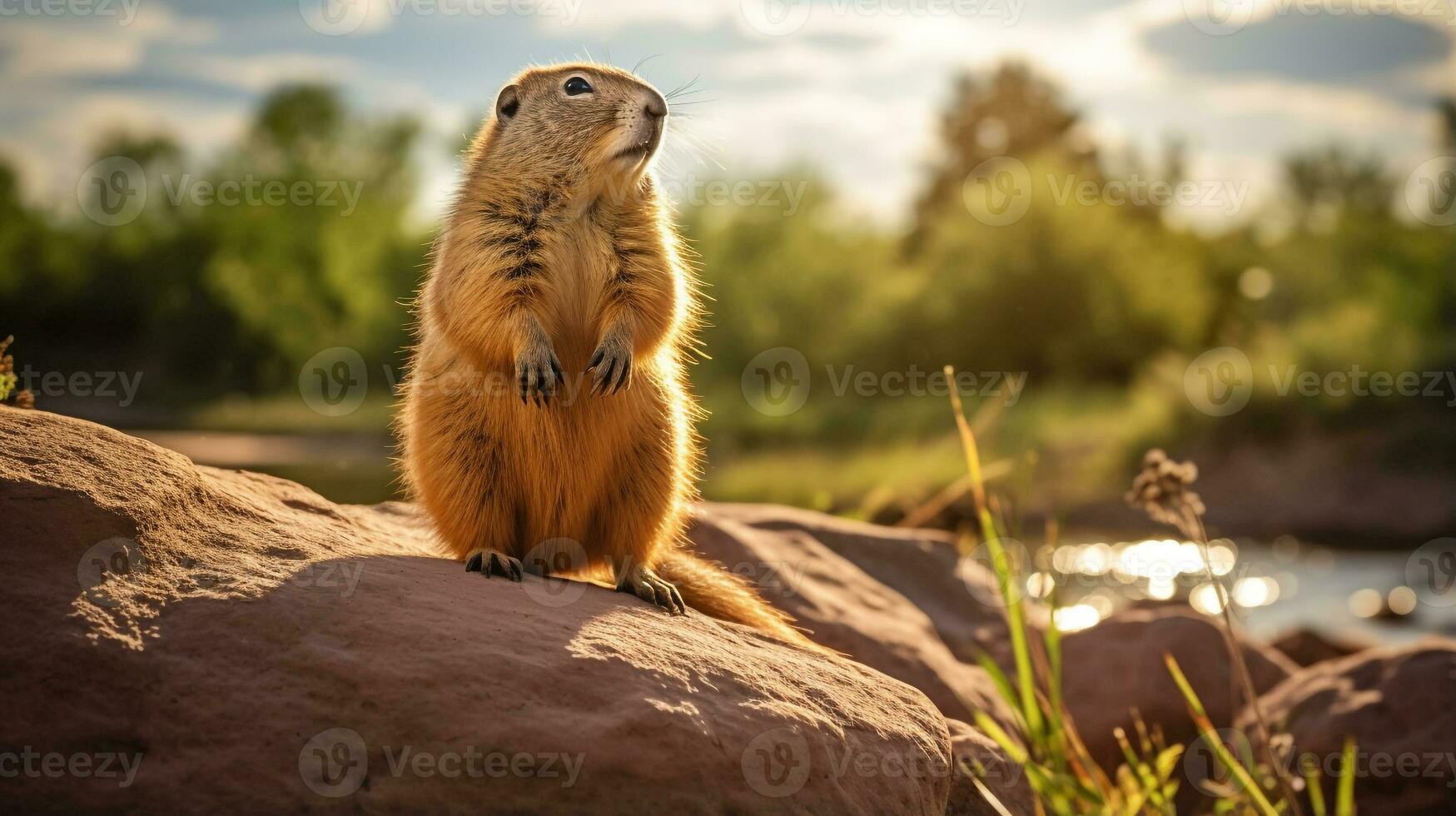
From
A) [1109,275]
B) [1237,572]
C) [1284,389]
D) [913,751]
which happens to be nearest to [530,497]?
[913,751]

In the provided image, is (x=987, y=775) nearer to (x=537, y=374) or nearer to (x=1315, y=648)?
(x=537, y=374)

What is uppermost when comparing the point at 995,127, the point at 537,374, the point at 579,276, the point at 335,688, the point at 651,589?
the point at 995,127

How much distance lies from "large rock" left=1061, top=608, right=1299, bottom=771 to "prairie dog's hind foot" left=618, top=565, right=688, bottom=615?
3077 millimetres

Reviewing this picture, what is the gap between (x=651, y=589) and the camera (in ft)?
15.0

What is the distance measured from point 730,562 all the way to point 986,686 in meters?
1.56

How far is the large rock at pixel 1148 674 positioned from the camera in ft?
20.9

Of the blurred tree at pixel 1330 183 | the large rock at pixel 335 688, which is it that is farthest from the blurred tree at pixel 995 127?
the large rock at pixel 335 688

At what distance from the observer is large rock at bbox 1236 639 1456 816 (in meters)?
5.45

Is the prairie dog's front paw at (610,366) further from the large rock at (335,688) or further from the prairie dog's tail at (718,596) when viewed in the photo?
the large rock at (335,688)

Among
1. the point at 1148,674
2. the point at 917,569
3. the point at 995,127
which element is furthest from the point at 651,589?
the point at 995,127

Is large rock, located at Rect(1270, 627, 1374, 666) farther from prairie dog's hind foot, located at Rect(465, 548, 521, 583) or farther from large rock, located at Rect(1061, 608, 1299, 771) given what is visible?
prairie dog's hind foot, located at Rect(465, 548, 521, 583)

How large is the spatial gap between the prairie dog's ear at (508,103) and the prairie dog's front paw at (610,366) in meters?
1.64

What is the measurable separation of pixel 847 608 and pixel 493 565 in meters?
2.32

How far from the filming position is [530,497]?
4754 millimetres
